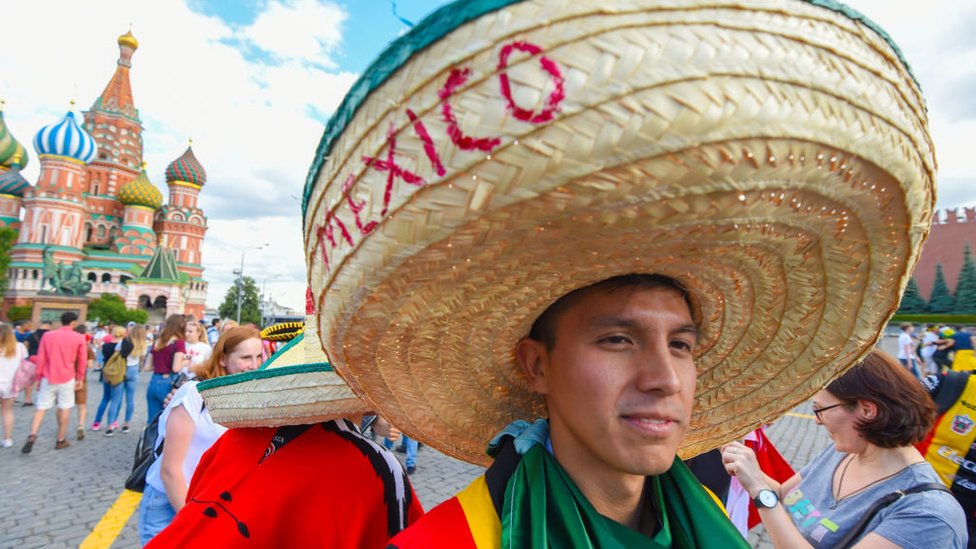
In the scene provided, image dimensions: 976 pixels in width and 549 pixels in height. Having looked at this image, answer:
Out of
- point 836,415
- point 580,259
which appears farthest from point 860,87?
point 836,415

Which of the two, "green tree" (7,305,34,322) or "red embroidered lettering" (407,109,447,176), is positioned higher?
"red embroidered lettering" (407,109,447,176)

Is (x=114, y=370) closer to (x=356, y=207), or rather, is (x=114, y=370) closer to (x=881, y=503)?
(x=356, y=207)

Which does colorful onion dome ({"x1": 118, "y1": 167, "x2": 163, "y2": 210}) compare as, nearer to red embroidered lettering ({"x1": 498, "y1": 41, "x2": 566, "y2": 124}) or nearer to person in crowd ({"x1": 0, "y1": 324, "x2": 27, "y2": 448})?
person in crowd ({"x1": 0, "y1": 324, "x2": 27, "y2": 448})

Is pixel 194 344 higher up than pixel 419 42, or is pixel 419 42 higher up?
pixel 419 42

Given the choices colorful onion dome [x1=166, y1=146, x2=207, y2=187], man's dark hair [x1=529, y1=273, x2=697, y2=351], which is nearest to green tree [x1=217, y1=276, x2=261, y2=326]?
colorful onion dome [x1=166, y1=146, x2=207, y2=187]

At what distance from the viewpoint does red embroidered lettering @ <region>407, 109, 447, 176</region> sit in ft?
2.43

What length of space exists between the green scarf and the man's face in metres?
0.09

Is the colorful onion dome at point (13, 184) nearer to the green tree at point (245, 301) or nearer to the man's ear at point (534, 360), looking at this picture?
the green tree at point (245, 301)

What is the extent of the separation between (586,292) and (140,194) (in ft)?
205

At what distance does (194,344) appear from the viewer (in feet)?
23.5

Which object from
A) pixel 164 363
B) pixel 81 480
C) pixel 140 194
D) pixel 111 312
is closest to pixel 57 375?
pixel 81 480

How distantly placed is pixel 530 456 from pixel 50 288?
182ft

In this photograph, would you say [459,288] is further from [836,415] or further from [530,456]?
[836,415]

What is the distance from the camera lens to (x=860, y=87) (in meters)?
0.75
